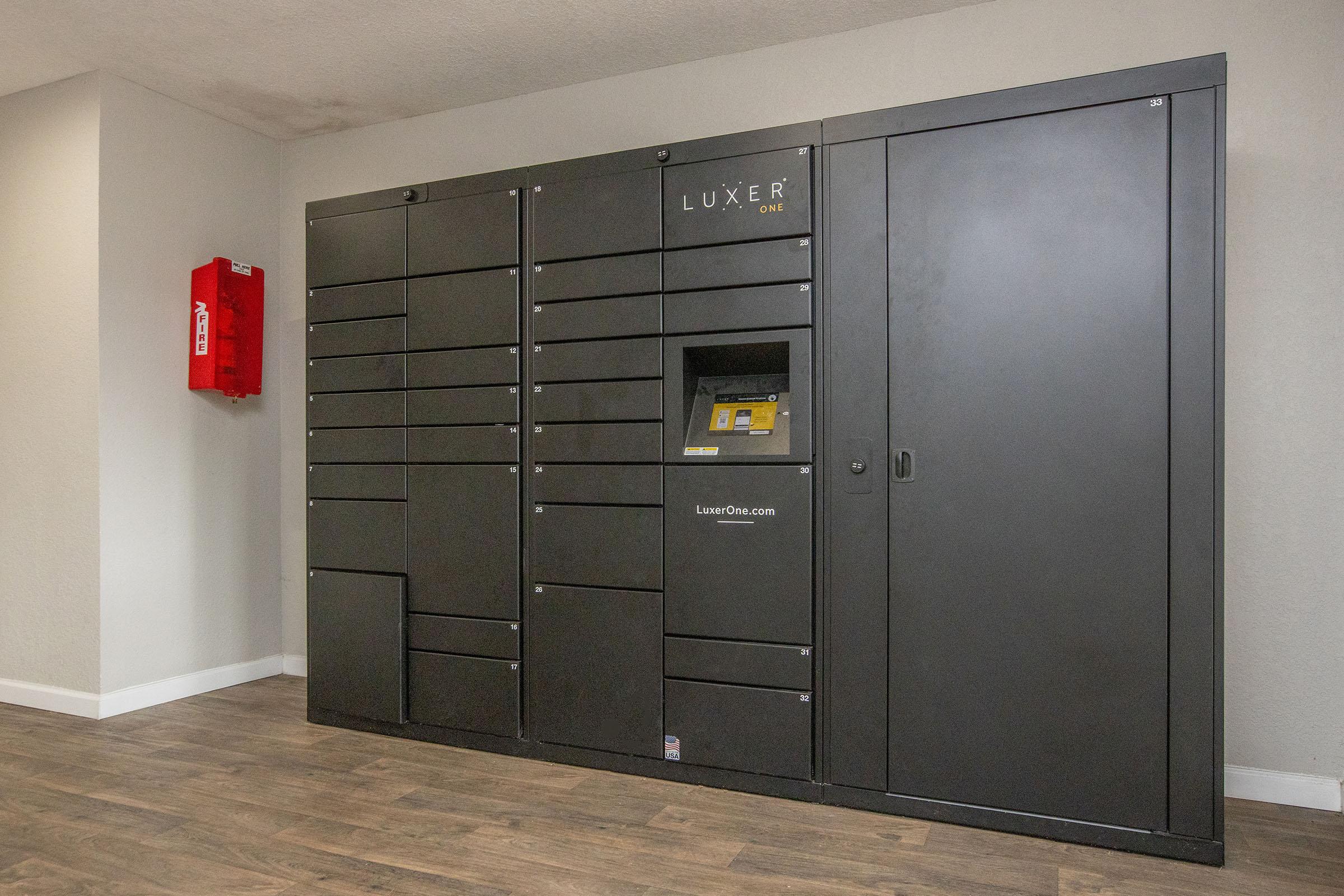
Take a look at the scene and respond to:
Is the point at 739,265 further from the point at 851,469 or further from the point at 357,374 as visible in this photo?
the point at 357,374

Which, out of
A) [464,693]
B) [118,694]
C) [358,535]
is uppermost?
[358,535]

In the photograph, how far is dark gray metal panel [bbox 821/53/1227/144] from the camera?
7.55 feet

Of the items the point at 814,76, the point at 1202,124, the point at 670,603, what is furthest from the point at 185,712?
the point at 1202,124

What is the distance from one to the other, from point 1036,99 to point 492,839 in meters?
2.78

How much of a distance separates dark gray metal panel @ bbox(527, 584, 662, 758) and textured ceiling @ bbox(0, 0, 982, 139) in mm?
2273

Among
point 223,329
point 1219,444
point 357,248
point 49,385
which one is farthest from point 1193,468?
point 49,385

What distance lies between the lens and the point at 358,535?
351cm

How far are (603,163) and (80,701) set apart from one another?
3365 mm

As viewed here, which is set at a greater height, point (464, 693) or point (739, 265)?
point (739, 265)

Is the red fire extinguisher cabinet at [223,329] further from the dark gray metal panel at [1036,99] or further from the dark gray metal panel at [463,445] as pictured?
the dark gray metal panel at [1036,99]

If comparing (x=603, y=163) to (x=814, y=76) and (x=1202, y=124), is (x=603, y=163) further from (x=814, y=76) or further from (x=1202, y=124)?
(x=1202, y=124)

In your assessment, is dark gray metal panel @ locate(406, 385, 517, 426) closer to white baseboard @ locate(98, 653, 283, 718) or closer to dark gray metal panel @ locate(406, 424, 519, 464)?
dark gray metal panel @ locate(406, 424, 519, 464)

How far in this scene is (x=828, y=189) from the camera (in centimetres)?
271

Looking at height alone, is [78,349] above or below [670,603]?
above
